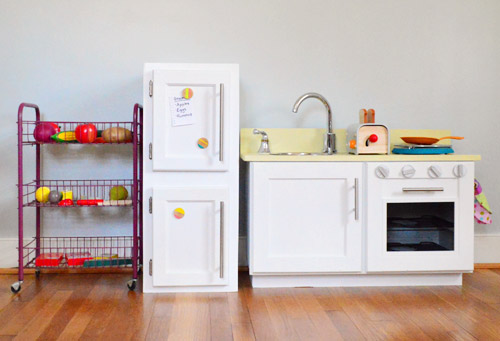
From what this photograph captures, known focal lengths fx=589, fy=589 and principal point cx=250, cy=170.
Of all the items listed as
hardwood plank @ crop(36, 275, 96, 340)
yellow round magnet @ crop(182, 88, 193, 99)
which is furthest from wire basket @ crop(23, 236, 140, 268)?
yellow round magnet @ crop(182, 88, 193, 99)

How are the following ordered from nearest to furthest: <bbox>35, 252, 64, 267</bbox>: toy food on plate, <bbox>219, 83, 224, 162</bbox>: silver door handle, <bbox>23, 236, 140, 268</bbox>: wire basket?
<bbox>219, 83, 224, 162</bbox>: silver door handle < <bbox>35, 252, 64, 267</bbox>: toy food on plate < <bbox>23, 236, 140, 268</bbox>: wire basket

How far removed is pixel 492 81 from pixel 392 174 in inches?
45.8

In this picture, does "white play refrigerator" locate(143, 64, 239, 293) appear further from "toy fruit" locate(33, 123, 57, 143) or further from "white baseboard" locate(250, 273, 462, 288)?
"toy fruit" locate(33, 123, 57, 143)

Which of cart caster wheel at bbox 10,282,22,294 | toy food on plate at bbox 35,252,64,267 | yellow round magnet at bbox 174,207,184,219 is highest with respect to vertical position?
yellow round magnet at bbox 174,207,184,219

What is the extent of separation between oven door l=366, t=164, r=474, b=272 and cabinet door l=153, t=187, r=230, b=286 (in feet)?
2.61

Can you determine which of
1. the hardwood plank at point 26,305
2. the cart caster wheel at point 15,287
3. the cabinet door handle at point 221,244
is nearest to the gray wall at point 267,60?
the hardwood plank at point 26,305

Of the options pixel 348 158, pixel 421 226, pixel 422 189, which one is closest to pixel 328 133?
pixel 348 158

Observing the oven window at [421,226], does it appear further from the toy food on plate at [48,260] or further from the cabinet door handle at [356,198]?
the toy food on plate at [48,260]

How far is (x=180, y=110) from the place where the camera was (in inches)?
120

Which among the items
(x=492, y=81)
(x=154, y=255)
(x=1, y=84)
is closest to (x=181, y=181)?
(x=154, y=255)

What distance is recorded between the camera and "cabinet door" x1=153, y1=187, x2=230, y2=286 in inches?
121

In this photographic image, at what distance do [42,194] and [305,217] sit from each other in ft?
4.81

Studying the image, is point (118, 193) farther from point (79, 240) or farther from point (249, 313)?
point (249, 313)

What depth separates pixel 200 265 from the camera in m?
3.10
